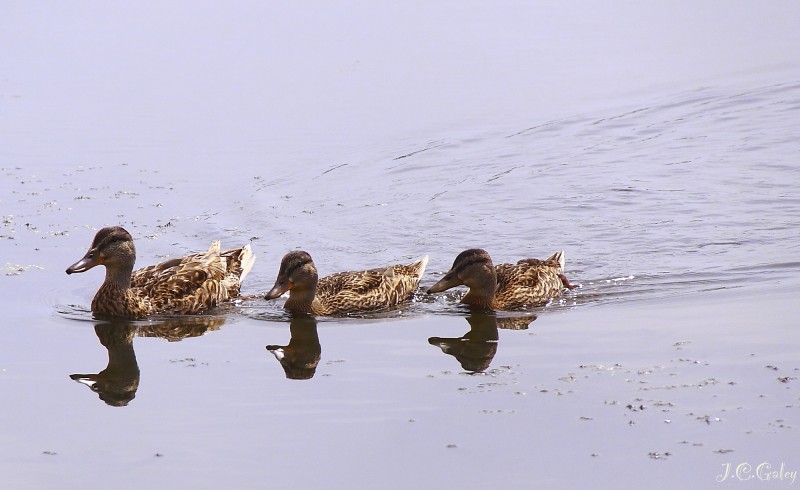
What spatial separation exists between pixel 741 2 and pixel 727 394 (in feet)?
54.0

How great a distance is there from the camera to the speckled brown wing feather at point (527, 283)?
11883mm

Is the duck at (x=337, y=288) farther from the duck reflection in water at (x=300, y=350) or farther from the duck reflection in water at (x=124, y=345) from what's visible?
the duck reflection in water at (x=124, y=345)

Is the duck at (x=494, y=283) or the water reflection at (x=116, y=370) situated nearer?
A: the water reflection at (x=116, y=370)

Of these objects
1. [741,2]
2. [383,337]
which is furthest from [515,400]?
[741,2]

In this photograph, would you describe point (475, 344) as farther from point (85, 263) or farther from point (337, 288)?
point (85, 263)

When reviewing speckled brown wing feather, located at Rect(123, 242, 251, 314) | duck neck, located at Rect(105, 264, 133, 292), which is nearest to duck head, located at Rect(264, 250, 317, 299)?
speckled brown wing feather, located at Rect(123, 242, 251, 314)

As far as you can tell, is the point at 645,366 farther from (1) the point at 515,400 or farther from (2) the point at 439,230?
(2) the point at 439,230

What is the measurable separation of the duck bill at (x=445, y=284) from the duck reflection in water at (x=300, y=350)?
113cm

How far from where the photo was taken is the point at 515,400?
8836 millimetres

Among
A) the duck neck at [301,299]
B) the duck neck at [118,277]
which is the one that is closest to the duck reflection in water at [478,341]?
the duck neck at [301,299]

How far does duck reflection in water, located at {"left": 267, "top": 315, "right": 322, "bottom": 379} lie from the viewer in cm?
984

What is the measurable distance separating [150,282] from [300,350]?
6.81 feet

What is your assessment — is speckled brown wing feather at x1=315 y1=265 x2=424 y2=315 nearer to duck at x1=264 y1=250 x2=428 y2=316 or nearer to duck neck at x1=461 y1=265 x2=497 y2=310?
duck at x1=264 y1=250 x2=428 y2=316

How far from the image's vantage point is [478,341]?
1072 centimetres
